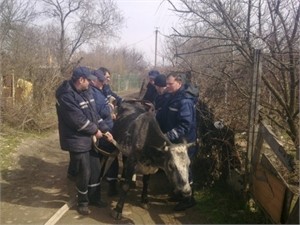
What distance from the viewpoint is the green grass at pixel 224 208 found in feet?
17.4

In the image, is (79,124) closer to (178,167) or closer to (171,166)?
(171,166)

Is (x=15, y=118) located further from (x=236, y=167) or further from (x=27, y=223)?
(x=236, y=167)

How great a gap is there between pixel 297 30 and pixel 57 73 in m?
9.92

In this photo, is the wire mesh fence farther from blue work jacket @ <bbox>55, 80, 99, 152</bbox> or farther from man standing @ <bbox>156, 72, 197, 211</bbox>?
blue work jacket @ <bbox>55, 80, 99, 152</bbox>

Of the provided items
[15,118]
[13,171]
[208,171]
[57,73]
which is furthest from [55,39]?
[208,171]

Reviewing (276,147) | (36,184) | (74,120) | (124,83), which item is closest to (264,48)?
Answer: (276,147)

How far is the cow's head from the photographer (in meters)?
5.20

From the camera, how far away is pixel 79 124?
5.65 metres

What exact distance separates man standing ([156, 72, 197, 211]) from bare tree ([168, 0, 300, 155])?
2.06 ft

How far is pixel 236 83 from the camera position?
240 inches

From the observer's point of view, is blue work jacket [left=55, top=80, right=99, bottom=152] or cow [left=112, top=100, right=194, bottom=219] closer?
cow [left=112, top=100, right=194, bottom=219]

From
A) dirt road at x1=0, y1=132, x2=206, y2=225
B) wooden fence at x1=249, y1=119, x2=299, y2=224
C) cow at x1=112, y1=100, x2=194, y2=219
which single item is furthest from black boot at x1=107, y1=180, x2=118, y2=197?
wooden fence at x1=249, y1=119, x2=299, y2=224

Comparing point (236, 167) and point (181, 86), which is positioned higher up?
point (181, 86)

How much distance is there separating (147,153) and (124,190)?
670 millimetres
